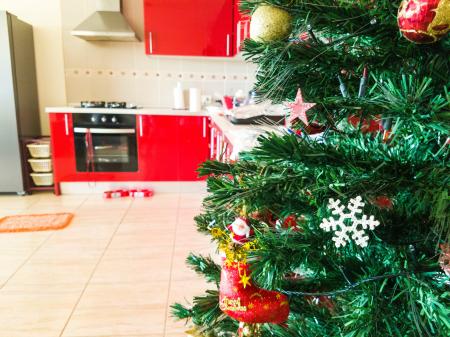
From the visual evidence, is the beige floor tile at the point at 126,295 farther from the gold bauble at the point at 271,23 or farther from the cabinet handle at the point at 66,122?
the cabinet handle at the point at 66,122

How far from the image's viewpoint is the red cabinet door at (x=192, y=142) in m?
3.29

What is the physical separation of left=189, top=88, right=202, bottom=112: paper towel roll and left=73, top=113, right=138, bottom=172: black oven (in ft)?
1.98

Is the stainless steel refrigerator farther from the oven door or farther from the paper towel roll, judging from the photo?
the paper towel roll

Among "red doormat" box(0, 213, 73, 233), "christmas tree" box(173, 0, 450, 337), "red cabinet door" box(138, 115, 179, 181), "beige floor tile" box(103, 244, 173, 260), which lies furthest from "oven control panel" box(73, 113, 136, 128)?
"christmas tree" box(173, 0, 450, 337)

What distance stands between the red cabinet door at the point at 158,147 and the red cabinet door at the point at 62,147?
0.63m

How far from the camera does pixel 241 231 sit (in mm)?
545

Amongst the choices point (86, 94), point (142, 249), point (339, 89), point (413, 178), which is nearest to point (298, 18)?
point (339, 89)

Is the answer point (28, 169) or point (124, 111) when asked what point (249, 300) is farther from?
point (28, 169)

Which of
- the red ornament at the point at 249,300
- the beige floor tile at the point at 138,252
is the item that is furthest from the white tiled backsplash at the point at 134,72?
the red ornament at the point at 249,300

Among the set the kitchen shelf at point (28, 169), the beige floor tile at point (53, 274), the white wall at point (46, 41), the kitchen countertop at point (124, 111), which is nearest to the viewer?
the beige floor tile at point (53, 274)

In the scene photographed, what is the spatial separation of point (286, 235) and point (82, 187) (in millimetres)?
3233

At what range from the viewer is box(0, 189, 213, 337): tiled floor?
145cm

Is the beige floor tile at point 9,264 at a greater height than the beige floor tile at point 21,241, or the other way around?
the beige floor tile at point 21,241

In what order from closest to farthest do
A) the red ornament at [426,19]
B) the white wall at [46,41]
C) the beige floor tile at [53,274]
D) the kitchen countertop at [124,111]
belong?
1. the red ornament at [426,19]
2. the beige floor tile at [53,274]
3. the kitchen countertop at [124,111]
4. the white wall at [46,41]
